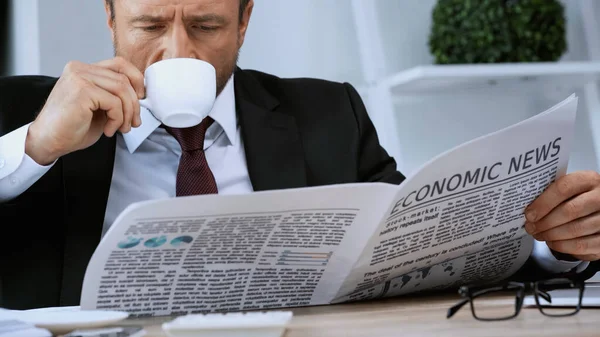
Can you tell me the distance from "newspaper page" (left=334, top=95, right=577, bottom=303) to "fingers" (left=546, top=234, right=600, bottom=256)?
7cm

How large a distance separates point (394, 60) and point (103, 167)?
111 cm

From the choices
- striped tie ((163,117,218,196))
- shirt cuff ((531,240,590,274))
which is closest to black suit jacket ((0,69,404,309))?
striped tie ((163,117,218,196))

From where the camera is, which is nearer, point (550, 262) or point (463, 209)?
point (463, 209)

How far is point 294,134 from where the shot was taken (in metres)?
1.38

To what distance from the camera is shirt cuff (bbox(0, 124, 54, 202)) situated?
1.04 m

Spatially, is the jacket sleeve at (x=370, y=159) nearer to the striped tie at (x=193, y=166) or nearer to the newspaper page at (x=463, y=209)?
the striped tie at (x=193, y=166)

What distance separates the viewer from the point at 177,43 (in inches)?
47.8

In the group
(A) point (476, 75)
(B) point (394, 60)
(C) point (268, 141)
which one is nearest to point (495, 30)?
(A) point (476, 75)

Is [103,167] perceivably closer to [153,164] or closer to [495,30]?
[153,164]

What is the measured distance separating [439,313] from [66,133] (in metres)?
0.57

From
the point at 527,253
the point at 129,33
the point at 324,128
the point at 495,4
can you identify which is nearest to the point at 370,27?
the point at 495,4

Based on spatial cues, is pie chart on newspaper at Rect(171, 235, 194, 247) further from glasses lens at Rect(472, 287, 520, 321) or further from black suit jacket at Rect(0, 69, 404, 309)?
black suit jacket at Rect(0, 69, 404, 309)

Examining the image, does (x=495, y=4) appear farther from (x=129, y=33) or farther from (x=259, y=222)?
(x=259, y=222)

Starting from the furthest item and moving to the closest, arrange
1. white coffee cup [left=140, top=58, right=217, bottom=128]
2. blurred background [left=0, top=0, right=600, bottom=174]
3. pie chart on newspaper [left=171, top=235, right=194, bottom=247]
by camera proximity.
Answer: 1. blurred background [left=0, top=0, right=600, bottom=174]
2. white coffee cup [left=140, top=58, right=217, bottom=128]
3. pie chart on newspaper [left=171, top=235, right=194, bottom=247]
